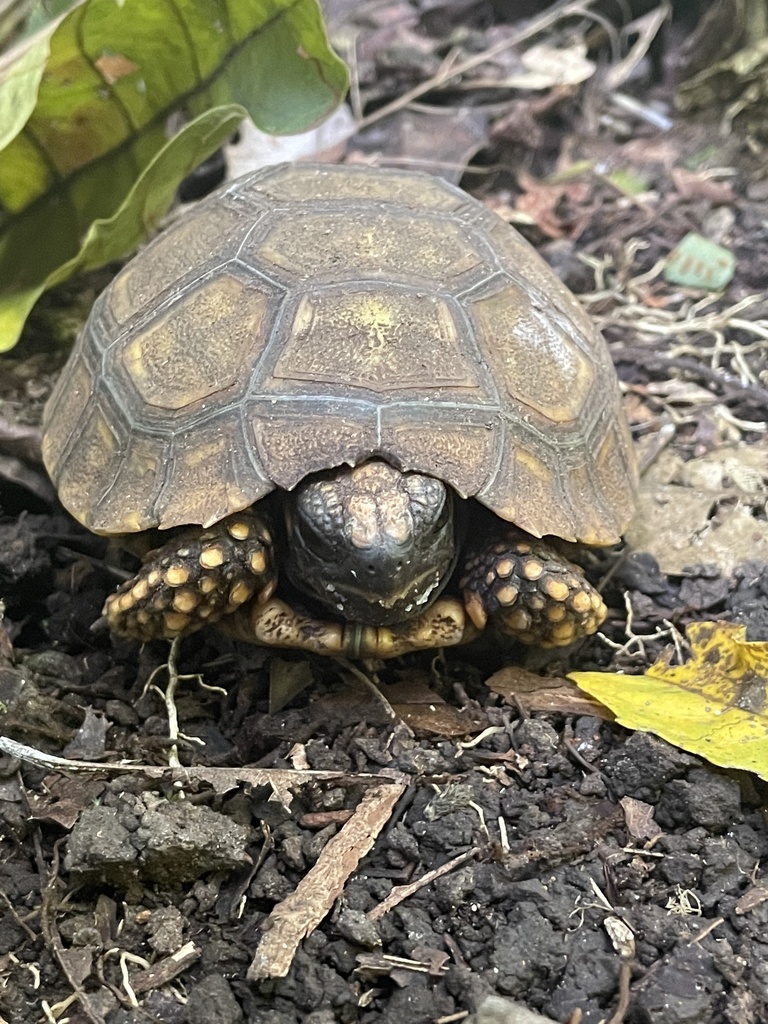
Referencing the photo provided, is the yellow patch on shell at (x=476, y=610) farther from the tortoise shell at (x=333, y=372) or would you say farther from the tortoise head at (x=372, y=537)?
the tortoise shell at (x=333, y=372)

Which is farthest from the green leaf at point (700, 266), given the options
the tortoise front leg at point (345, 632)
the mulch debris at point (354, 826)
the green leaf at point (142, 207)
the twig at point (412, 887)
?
the twig at point (412, 887)

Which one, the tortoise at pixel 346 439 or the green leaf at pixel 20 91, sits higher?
the green leaf at pixel 20 91

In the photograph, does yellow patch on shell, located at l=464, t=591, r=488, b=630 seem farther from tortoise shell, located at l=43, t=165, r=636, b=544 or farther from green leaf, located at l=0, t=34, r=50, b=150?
green leaf, located at l=0, t=34, r=50, b=150

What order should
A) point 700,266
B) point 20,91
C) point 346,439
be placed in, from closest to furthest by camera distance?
point 346,439
point 20,91
point 700,266

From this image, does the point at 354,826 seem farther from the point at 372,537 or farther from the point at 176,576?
the point at 176,576

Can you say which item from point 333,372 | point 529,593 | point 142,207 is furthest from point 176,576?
point 142,207

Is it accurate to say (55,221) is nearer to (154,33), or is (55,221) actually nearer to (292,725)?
A: (154,33)
